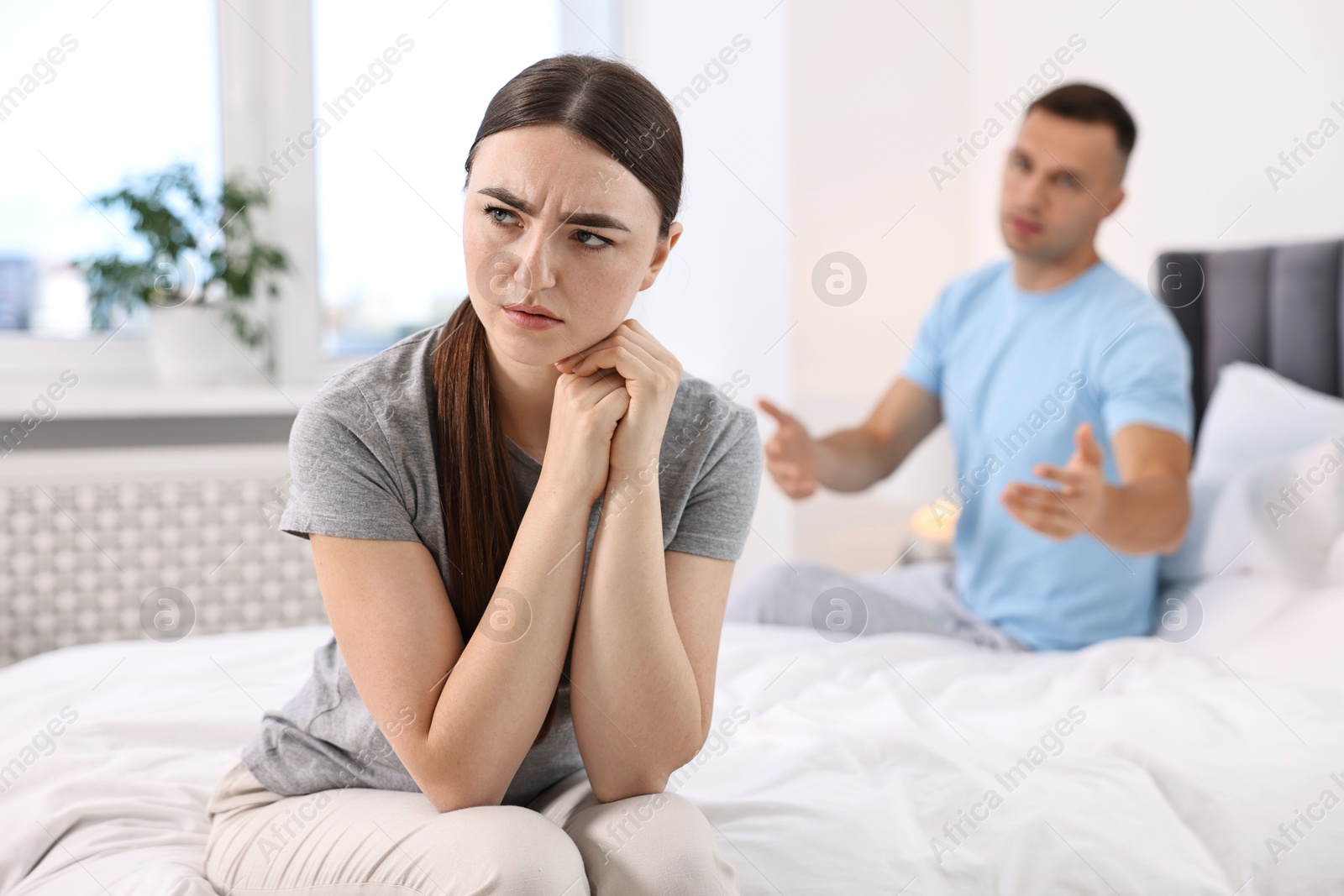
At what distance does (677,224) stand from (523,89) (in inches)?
7.5

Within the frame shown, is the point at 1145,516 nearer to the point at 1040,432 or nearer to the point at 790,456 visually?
the point at 1040,432

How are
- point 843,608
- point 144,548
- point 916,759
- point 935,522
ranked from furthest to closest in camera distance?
1. point 935,522
2. point 144,548
3. point 843,608
4. point 916,759

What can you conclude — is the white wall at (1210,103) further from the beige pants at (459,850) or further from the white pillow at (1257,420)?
the beige pants at (459,850)

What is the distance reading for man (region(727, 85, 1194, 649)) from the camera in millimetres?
1681

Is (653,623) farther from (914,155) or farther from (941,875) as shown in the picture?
(914,155)

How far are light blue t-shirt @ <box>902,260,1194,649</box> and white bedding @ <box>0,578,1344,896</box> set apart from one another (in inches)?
6.8

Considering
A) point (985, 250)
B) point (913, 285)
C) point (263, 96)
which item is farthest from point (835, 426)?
point (263, 96)

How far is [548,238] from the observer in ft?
2.78

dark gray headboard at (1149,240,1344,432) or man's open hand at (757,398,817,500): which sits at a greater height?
dark gray headboard at (1149,240,1344,432)

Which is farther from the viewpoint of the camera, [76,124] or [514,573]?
[76,124]

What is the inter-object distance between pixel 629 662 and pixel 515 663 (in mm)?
95

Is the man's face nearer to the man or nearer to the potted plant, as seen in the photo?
the man

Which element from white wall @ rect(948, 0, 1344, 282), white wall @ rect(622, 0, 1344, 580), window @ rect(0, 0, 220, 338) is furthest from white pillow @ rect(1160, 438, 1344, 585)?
window @ rect(0, 0, 220, 338)

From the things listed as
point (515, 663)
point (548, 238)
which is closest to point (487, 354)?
point (548, 238)
